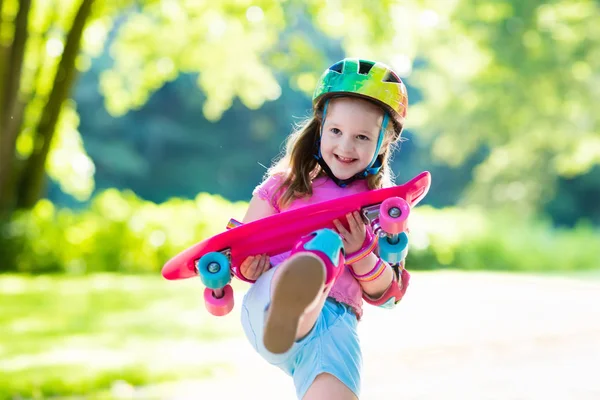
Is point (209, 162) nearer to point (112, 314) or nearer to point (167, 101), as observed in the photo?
point (167, 101)

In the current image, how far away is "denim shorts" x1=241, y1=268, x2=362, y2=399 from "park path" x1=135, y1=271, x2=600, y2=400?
9.91 feet

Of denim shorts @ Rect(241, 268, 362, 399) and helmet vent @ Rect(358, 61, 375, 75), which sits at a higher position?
helmet vent @ Rect(358, 61, 375, 75)

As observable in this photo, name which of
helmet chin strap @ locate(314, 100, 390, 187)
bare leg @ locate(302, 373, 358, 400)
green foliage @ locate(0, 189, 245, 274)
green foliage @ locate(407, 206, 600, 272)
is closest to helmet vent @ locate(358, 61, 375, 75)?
helmet chin strap @ locate(314, 100, 390, 187)

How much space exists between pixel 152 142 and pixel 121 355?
27787 millimetres

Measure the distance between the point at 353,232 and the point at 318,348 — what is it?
40 centimetres

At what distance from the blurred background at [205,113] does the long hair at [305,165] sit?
2.93 metres

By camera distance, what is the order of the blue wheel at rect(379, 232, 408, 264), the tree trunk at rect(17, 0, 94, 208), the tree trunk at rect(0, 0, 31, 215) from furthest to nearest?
1. the tree trunk at rect(17, 0, 94, 208)
2. the tree trunk at rect(0, 0, 31, 215)
3. the blue wheel at rect(379, 232, 408, 264)

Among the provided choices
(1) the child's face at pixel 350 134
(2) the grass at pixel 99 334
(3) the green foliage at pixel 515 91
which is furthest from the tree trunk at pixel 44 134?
(1) the child's face at pixel 350 134

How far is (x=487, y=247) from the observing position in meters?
17.9

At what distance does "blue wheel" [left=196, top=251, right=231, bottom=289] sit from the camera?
2.67m

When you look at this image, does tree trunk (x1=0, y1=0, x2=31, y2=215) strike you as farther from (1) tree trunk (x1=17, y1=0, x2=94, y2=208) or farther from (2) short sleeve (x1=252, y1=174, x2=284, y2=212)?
(2) short sleeve (x1=252, y1=174, x2=284, y2=212)

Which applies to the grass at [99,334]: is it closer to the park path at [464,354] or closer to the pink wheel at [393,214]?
the park path at [464,354]

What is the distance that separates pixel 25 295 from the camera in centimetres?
1080

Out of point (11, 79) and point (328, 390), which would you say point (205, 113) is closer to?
point (11, 79)
